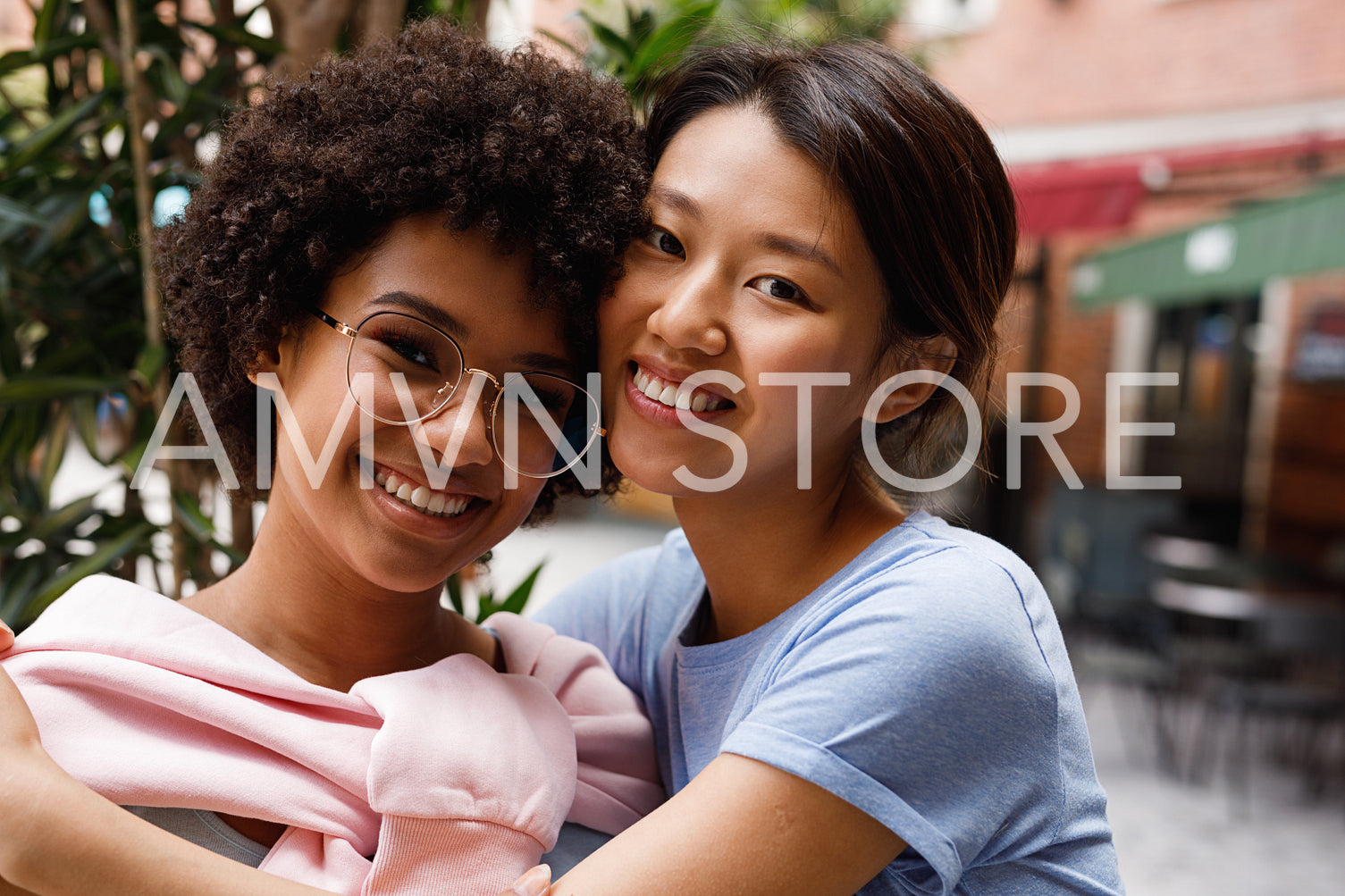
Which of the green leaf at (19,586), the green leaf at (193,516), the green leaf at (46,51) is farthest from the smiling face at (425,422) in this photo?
the green leaf at (46,51)

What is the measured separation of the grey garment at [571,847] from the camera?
138 cm

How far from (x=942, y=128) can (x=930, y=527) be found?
516mm

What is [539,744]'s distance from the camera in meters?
1.37

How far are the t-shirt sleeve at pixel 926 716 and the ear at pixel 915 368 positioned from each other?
0.36 metres

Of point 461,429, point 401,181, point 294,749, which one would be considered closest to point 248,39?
point 401,181

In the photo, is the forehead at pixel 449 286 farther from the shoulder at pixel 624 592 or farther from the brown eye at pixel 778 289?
the shoulder at pixel 624 592

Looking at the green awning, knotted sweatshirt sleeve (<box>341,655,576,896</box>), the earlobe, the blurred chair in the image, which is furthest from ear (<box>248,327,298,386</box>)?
the blurred chair

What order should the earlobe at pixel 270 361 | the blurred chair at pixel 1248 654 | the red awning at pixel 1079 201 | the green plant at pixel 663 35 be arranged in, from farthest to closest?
1. the red awning at pixel 1079 201
2. the blurred chair at pixel 1248 654
3. the green plant at pixel 663 35
4. the earlobe at pixel 270 361

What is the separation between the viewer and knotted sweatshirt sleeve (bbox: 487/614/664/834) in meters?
1.49

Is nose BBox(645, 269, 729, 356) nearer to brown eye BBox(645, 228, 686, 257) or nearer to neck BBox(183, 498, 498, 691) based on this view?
brown eye BBox(645, 228, 686, 257)

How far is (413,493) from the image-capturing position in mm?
1338

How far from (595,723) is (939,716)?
564 millimetres

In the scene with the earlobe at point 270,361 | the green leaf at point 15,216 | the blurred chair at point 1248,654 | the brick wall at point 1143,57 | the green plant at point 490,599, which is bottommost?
the blurred chair at point 1248,654

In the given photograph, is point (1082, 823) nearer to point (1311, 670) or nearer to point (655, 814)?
point (655, 814)
